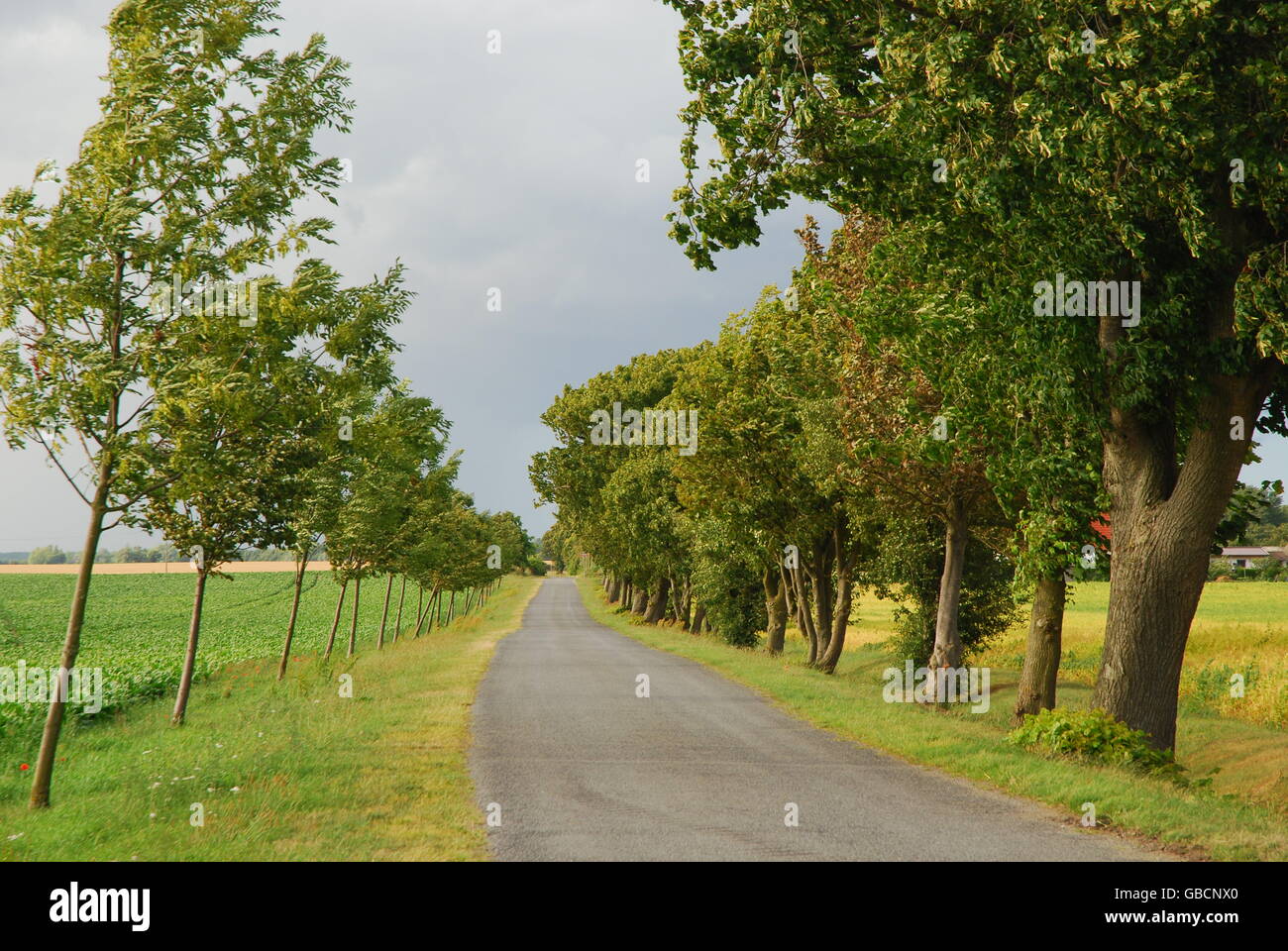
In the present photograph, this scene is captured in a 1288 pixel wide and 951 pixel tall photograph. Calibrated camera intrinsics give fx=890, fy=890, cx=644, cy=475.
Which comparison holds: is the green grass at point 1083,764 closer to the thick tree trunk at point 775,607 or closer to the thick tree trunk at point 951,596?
the thick tree trunk at point 951,596

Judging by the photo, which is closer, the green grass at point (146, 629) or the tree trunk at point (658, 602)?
the green grass at point (146, 629)

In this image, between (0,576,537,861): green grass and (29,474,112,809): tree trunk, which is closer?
(0,576,537,861): green grass

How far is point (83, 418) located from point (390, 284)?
188 inches

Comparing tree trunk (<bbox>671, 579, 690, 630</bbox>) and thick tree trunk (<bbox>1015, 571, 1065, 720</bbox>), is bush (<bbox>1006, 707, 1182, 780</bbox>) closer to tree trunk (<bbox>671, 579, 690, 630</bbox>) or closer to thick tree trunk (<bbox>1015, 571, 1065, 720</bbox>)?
thick tree trunk (<bbox>1015, 571, 1065, 720</bbox>)

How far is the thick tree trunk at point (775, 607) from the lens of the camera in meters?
35.1

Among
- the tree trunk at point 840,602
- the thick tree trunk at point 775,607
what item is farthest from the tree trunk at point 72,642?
the thick tree trunk at point 775,607

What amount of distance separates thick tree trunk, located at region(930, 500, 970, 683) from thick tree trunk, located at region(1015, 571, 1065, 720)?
2.62m

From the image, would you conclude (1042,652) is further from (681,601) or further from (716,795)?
(681,601)

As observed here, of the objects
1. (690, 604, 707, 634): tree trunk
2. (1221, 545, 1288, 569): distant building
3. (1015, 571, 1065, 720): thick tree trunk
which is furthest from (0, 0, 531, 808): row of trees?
(1221, 545, 1288, 569): distant building

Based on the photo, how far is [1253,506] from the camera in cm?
1555

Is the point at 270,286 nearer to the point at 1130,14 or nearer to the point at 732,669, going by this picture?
the point at 1130,14

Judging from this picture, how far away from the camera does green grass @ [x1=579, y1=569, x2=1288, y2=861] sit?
832cm

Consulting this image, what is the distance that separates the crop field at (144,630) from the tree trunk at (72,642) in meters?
7.64
